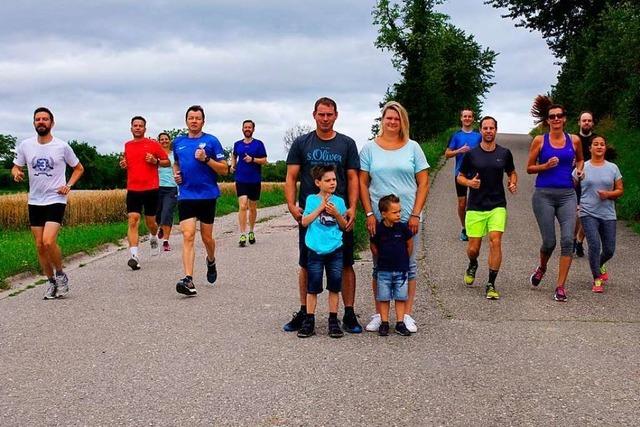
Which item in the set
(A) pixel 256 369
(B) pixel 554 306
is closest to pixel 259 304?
(A) pixel 256 369

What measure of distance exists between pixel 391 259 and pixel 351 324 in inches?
27.6

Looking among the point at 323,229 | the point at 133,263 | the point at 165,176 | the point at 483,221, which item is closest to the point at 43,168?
the point at 133,263

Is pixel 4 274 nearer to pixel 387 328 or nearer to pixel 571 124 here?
pixel 387 328

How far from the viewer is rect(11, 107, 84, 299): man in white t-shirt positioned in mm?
8414

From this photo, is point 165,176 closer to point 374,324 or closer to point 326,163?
point 326,163

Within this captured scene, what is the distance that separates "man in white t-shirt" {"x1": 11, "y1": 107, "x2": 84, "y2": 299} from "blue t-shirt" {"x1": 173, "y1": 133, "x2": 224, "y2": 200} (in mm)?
1290

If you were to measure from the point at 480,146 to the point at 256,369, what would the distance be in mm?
4231

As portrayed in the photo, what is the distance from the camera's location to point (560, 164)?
8.07 metres

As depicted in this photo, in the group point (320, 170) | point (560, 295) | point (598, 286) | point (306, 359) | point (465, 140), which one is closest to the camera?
point (306, 359)

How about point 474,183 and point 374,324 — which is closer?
point 374,324

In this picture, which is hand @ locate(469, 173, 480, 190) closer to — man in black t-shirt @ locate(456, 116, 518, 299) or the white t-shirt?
man in black t-shirt @ locate(456, 116, 518, 299)

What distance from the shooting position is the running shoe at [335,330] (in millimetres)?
6238

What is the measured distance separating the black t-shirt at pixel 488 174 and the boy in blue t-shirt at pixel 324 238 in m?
2.40

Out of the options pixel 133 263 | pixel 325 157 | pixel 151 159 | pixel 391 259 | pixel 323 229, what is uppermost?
pixel 325 157
